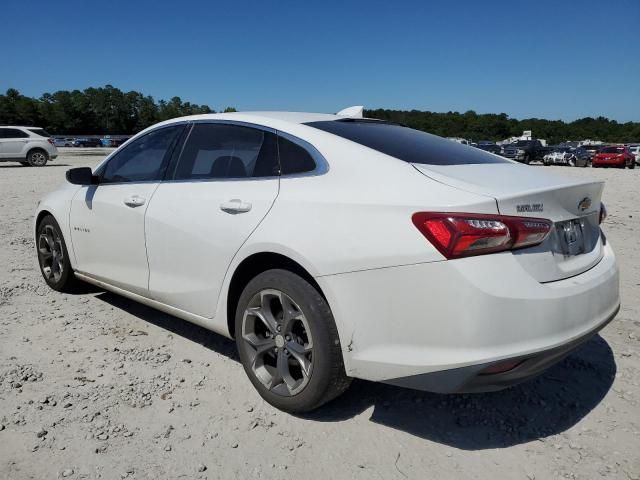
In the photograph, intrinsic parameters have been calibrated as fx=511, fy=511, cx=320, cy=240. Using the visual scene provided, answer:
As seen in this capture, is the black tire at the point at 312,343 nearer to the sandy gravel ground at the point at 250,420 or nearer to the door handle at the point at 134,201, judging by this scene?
the sandy gravel ground at the point at 250,420

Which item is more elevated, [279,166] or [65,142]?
[279,166]

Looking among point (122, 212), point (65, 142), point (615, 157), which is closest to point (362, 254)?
point (122, 212)

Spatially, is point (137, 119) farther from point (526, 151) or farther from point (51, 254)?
point (51, 254)

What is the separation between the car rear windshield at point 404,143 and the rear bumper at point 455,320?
69cm

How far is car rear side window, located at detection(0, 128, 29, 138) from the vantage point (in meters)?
20.5

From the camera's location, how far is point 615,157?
31594 millimetres

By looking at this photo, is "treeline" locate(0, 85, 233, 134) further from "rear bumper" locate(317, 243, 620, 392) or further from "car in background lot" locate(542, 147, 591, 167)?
"rear bumper" locate(317, 243, 620, 392)

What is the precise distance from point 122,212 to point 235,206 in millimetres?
1185

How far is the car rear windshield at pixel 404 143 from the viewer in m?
2.66

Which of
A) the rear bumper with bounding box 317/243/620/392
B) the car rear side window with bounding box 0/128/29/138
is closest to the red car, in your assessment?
the car rear side window with bounding box 0/128/29/138

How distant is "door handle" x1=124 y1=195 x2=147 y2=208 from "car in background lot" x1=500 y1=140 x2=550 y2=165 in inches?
1414

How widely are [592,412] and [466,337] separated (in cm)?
123

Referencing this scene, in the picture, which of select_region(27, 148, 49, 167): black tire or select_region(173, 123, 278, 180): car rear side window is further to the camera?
select_region(27, 148, 49, 167): black tire

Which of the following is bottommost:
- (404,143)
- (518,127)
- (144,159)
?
(518,127)
